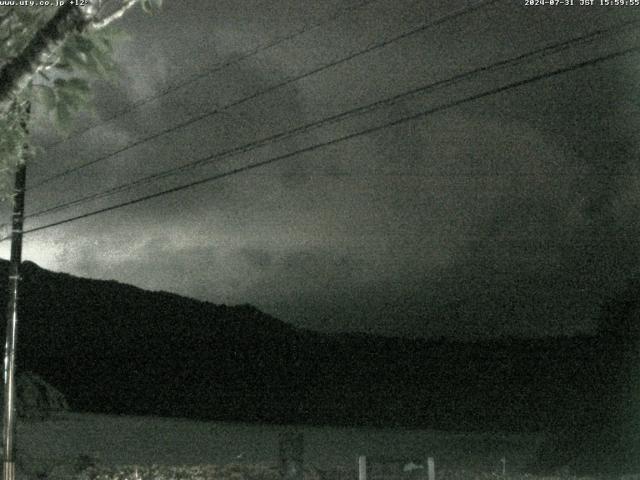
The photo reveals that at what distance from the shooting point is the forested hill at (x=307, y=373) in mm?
44594

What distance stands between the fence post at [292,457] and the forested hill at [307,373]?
18540 mm

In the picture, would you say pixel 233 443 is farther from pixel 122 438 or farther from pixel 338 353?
pixel 338 353

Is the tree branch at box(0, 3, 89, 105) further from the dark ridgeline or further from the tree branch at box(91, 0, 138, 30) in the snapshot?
the dark ridgeline

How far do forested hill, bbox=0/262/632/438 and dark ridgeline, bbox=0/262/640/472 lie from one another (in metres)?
0.12

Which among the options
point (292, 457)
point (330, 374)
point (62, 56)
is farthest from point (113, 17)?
point (330, 374)

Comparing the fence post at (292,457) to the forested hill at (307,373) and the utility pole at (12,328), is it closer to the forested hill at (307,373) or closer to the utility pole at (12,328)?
the utility pole at (12,328)

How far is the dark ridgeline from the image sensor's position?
132 ft

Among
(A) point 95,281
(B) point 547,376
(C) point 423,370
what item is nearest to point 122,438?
(B) point 547,376

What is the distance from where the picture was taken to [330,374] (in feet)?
213

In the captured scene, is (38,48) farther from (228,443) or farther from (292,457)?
(228,443)

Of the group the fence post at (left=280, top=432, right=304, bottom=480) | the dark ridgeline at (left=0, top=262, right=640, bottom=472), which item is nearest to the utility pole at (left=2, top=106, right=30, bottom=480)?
the fence post at (left=280, top=432, right=304, bottom=480)

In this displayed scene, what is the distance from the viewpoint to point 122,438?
122 feet

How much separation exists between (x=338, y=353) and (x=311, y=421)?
26807 mm

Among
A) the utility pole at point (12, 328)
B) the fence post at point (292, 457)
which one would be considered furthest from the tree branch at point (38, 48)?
the utility pole at point (12, 328)
